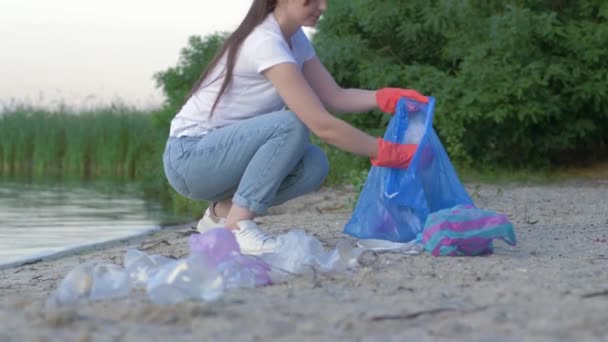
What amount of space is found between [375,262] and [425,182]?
688 millimetres

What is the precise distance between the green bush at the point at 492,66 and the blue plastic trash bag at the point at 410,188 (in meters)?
5.75

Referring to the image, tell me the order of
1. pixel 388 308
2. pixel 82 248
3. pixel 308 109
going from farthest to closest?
pixel 82 248 < pixel 308 109 < pixel 388 308

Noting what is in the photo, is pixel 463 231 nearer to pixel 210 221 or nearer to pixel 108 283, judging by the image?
pixel 210 221

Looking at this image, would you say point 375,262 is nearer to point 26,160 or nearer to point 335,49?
point 335,49

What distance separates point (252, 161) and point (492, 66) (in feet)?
20.9

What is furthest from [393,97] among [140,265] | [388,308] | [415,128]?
[388,308]

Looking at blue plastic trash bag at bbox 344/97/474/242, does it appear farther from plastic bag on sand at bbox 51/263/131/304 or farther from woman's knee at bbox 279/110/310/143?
plastic bag on sand at bbox 51/263/131/304

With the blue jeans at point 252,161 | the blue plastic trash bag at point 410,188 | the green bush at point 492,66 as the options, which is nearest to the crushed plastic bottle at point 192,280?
the blue jeans at point 252,161

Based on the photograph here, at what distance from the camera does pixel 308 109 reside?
13.7 ft

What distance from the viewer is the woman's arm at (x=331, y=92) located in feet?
15.6

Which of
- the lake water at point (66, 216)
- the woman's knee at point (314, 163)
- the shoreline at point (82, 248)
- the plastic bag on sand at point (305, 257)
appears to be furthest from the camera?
the lake water at point (66, 216)

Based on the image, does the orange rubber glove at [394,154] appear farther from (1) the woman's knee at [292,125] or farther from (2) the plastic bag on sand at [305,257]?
(2) the plastic bag on sand at [305,257]

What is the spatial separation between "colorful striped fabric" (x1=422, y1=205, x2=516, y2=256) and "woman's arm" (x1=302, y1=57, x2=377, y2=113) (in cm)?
76

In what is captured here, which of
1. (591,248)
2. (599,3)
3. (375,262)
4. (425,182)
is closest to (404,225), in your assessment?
(425,182)
